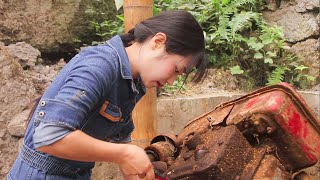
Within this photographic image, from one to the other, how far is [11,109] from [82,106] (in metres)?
2.10

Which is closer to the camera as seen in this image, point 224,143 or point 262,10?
point 224,143

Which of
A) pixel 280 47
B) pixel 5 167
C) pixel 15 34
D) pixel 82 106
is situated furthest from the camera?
pixel 280 47

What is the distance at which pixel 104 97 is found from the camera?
1495 mm

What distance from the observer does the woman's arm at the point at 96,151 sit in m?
1.30

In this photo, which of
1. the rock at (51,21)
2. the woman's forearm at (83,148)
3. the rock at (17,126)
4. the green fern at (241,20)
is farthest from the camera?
the green fern at (241,20)

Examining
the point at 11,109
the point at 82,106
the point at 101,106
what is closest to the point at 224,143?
the point at 101,106

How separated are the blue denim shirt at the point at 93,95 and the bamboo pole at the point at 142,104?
69 centimetres

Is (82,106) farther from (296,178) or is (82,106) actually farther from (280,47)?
(280,47)

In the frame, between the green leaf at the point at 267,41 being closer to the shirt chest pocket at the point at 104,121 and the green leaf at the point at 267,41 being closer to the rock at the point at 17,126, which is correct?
the rock at the point at 17,126

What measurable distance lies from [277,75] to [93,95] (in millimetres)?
3206

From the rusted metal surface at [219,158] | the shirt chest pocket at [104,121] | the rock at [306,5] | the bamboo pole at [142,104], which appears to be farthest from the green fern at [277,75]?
the shirt chest pocket at [104,121]

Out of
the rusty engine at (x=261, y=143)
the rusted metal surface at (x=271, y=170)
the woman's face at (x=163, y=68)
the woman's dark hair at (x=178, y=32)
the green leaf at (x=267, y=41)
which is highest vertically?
the woman's dark hair at (x=178, y=32)

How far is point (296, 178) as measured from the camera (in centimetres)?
174

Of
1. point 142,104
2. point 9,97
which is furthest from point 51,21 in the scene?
point 142,104
